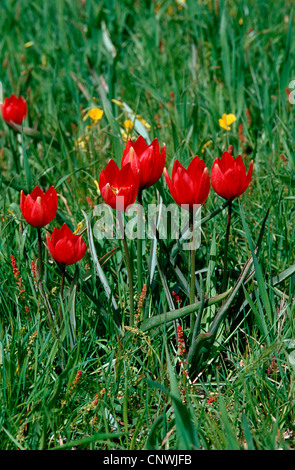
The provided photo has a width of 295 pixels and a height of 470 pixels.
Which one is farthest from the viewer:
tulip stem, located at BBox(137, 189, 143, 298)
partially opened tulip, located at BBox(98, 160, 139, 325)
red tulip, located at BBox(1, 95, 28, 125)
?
red tulip, located at BBox(1, 95, 28, 125)

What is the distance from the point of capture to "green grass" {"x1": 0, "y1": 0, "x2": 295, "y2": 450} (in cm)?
132

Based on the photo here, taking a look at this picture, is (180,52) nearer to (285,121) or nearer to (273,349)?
(285,121)

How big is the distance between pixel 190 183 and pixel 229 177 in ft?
0.34

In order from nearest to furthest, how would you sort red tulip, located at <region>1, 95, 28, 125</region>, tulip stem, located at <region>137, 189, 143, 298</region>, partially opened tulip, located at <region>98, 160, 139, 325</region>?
partially opened tulip, located at <region>98, 160, 139, 325</region> → tulip stem, located at <region>137, 189, 143, 298</region> → red tulip, located at <region>1, 95, 28, 125</region>

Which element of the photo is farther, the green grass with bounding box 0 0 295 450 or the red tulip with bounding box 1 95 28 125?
the red tulip with bounding box 1 95 28 125

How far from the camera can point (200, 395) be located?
1.46 metres

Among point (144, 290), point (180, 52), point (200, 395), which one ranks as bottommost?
point (200, 395)

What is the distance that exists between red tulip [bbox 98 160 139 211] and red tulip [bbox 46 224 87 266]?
128mm

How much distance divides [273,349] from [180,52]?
2077 millimetres

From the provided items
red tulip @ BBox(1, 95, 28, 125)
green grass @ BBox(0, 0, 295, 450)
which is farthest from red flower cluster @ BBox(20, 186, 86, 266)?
red tulip @ BBox(1, 95, 28, 125)

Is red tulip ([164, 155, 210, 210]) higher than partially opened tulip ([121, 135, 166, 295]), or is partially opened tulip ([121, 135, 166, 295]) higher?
partially opened tulip ([121, 135, 166, 295])

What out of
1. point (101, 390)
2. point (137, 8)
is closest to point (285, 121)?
point (101, 390)

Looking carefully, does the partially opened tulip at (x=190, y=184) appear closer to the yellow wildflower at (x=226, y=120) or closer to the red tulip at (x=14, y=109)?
the yellow wildflower at (x=226, y=120)

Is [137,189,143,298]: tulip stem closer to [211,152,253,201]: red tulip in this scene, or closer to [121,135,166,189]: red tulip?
[121,135,166,189]: red tulip
